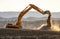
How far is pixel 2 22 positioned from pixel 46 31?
0.39 m

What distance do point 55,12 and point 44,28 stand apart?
15.1 inches

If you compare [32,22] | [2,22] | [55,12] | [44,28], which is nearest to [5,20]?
[2,22]

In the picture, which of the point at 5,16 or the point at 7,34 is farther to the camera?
the point at 5,16

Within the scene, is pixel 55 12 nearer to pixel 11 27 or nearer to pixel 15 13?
pixel 15 13

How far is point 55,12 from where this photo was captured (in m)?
1.05

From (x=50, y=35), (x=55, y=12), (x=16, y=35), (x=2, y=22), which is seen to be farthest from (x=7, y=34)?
(x=55, y=12)

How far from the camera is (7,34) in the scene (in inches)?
25.0

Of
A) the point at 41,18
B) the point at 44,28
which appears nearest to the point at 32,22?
the point at 41,18

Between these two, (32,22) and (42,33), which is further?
(32,22)

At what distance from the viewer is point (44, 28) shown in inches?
26.7

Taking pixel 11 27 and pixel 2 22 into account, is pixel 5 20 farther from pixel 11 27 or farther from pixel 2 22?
pixel 11 27

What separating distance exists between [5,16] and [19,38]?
0.40m

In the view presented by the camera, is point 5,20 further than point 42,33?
Yes

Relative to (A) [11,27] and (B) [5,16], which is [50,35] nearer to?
(A) [11,27]
